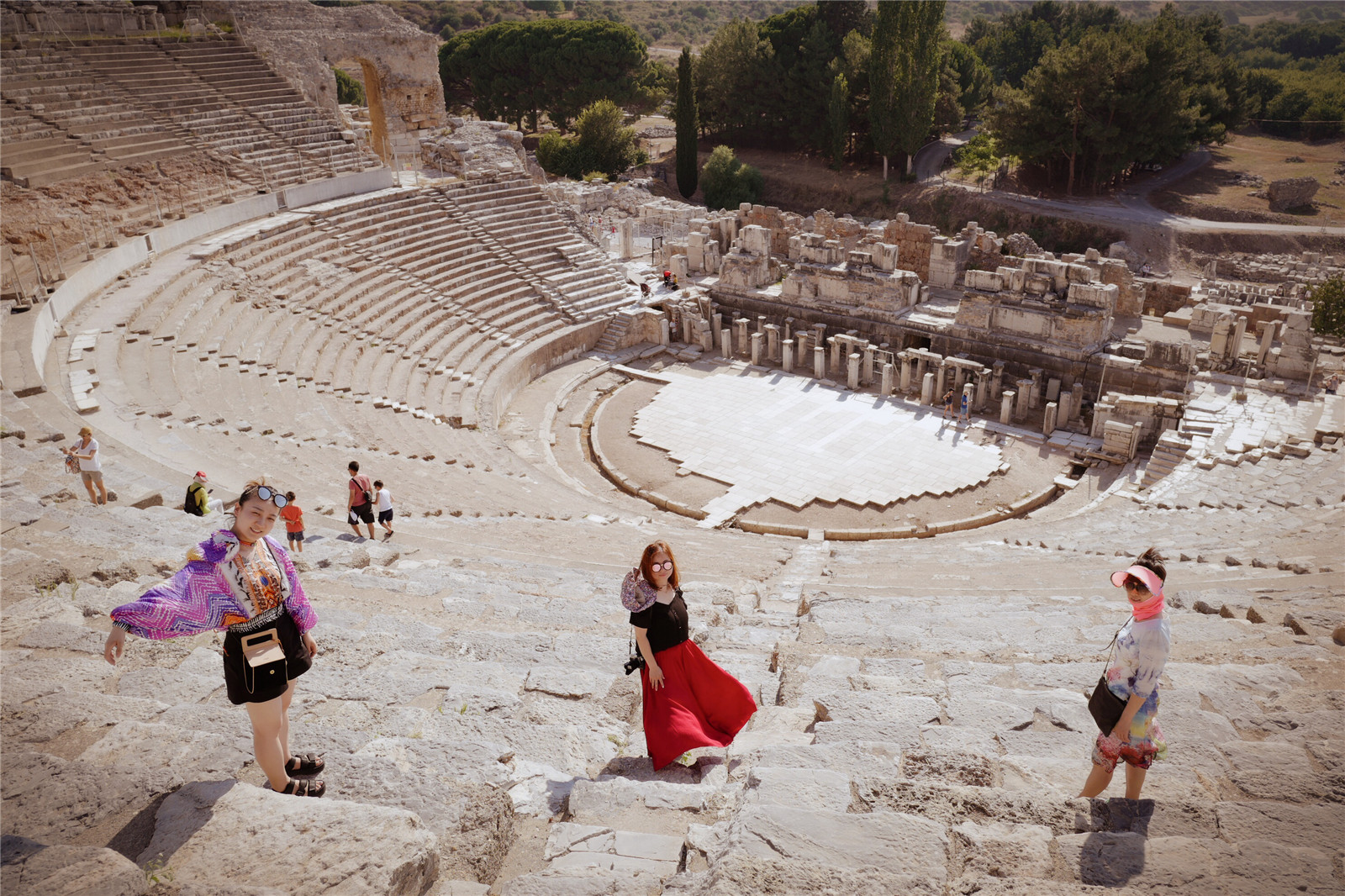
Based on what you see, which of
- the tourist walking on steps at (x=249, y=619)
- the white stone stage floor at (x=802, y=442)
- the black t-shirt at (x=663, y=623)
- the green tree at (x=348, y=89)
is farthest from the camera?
the green tree at (x=348, y=89)

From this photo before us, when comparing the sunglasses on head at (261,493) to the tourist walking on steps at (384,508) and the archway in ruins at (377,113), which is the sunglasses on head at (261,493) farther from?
the archway in ruins at (377,113)

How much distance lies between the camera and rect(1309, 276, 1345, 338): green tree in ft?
75.3

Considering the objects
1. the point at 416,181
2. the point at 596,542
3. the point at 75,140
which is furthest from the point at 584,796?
the point at 416,181

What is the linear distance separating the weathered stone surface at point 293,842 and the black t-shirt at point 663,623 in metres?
1.98

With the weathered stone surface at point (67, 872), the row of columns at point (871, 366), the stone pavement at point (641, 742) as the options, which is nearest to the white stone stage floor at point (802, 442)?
the row of columns at point (871, 366)

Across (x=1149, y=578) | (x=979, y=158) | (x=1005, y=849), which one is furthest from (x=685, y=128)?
(x=1005, y=849)

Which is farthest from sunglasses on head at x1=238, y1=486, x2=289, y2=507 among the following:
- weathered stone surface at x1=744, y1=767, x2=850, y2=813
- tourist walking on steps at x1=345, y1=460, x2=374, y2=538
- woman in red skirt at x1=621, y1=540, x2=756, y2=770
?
tourist walking on steps at x1=345, y1=460, x2=374, y2=538

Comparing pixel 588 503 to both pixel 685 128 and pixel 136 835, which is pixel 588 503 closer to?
pixel 136 835

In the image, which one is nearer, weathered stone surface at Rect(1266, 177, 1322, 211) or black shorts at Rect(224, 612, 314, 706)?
black shorts at Rect(224, 612, 314, 706)

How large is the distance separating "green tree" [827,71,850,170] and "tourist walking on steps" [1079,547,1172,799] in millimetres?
46282

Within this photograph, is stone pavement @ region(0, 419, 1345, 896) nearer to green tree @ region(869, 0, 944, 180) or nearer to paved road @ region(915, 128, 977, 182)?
green tree @ region(869, 0, 944, 180)

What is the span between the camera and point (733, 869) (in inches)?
146

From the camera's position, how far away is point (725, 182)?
45.9 metres

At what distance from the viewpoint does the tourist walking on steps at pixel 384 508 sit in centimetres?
1123
